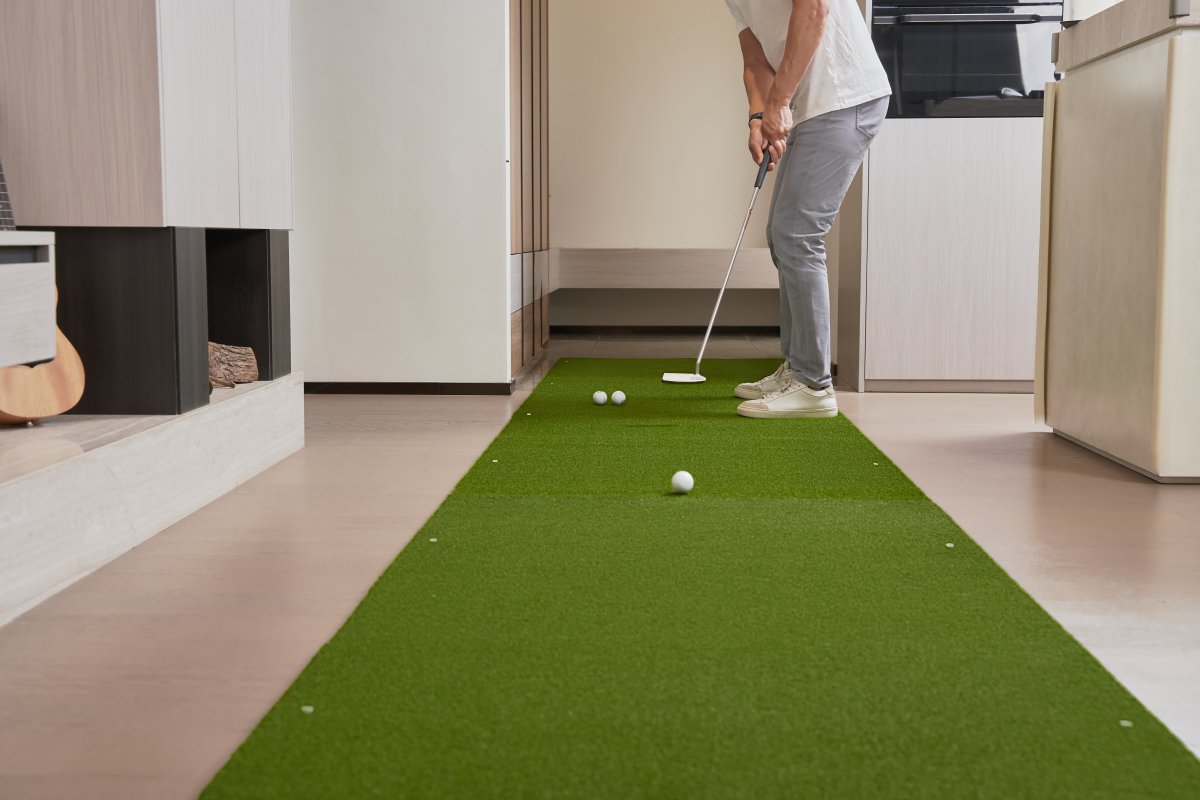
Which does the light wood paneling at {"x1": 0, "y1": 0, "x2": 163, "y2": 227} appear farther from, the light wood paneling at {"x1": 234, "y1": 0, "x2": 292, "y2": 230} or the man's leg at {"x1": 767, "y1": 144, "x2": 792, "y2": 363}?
the man's leg at {"x1": 767, "y1": 144, "x2": 792, "y2": 363}

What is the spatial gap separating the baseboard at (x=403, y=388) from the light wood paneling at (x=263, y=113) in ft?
3.81

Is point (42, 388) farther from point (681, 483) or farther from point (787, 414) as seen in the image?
point (787, 414)

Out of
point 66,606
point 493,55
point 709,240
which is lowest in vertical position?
point 66,606

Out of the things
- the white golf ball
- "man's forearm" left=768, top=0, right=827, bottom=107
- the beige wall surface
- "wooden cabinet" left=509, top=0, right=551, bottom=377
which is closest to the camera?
the white golf ball

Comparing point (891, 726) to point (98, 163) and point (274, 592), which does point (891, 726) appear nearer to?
point (274, 592)

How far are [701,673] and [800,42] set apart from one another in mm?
2370

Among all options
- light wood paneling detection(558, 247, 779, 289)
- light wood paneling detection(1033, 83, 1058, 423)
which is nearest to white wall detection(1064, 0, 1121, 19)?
light wood paneling detection(1033, 83, 1058, 423)

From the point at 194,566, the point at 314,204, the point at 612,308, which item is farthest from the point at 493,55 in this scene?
the point at 612,308

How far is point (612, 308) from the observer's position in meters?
6.93

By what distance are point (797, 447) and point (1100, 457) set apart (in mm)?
724

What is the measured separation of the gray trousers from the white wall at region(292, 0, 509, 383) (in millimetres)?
1015

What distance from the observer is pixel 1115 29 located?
277 centimetres

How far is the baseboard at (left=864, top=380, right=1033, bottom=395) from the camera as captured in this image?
4199mm

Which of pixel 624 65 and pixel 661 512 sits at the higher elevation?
pixel 624 65
